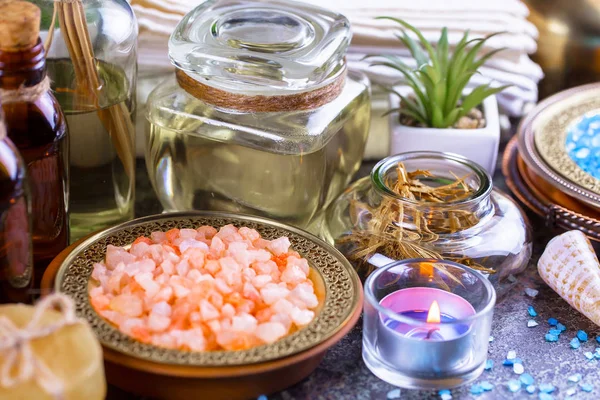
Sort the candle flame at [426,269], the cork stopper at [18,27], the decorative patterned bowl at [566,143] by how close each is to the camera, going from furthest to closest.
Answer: the decorative patterned bowl at [566,143] → the candle flame at [426,269] → the cork stopper at [18,27]

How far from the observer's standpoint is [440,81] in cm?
88


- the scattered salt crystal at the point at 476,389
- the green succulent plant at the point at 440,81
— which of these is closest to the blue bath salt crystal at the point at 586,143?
the green succulent plant at the point at 440,81

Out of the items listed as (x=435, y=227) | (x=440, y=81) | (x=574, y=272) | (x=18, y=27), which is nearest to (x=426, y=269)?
(x=435, y=227)

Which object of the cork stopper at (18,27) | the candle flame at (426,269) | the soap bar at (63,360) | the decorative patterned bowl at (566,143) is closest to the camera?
the soap bar at (63,360)

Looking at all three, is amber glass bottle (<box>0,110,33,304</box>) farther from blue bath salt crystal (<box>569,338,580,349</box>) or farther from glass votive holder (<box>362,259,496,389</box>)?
blue bath salt crystal (<box>569,338,580,349</box>)

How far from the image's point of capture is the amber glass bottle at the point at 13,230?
0.58m

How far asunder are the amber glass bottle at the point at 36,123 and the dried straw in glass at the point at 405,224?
27 cm

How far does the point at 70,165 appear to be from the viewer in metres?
0.80

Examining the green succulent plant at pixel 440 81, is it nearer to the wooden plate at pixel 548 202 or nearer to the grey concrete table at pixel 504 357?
the wooden plate at pixel 548 202

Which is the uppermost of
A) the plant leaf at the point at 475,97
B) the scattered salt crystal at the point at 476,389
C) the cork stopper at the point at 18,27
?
the cork stopper at the point at 18,27

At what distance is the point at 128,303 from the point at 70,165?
228mm

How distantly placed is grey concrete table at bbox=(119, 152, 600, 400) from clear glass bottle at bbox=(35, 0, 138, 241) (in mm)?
242

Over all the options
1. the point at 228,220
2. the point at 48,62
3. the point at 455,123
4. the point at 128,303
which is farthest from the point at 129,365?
the point at 455,123

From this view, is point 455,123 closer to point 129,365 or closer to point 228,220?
point 228,220
